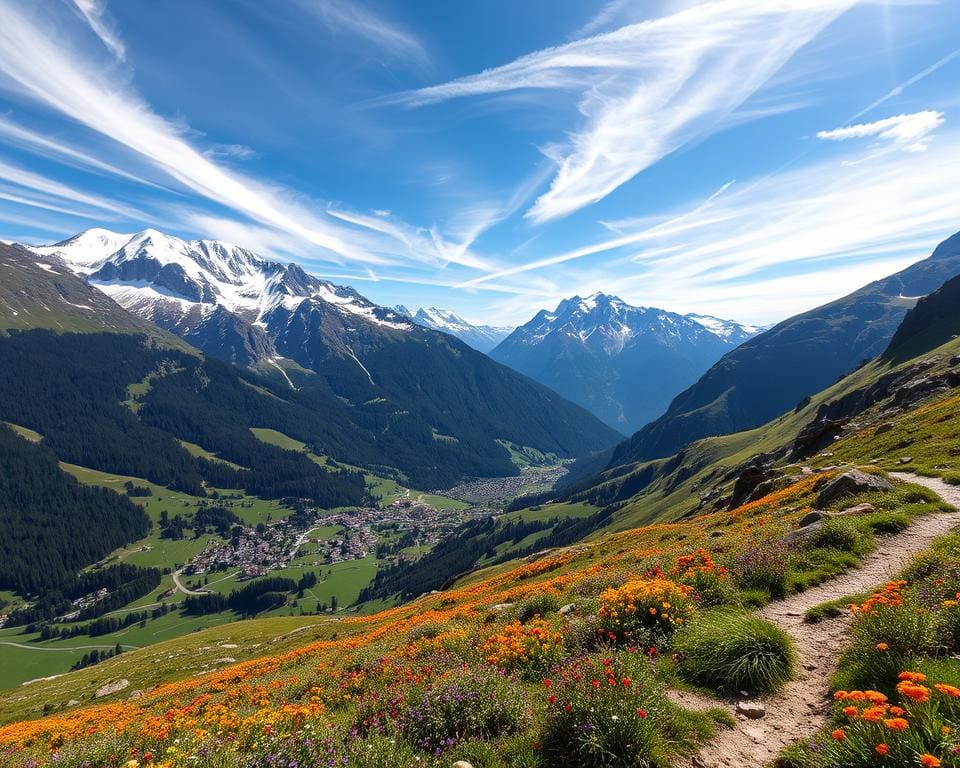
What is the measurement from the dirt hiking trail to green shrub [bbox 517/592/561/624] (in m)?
8.41

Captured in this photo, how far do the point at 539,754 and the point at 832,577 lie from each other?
11318 mm

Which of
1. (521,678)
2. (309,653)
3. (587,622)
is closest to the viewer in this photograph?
(521,678)

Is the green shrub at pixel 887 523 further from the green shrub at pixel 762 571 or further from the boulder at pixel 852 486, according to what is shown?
the boulder at pixel 852 486

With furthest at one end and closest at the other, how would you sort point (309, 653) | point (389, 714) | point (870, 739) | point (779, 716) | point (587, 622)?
point (309, 653)
point (587, 622)
point (389, 714)
point (779, 716)
point (870, 739)

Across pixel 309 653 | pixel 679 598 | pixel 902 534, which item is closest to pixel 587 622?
pixel 679 598

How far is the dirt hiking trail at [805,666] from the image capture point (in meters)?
7.45

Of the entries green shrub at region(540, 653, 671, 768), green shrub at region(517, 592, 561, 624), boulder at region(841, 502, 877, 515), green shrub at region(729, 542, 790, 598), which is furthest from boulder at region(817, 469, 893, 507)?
green shrub at region(540, 653, 671, 768)

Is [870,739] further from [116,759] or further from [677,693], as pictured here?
[116,759]

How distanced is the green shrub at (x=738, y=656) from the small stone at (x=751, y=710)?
1.92ft

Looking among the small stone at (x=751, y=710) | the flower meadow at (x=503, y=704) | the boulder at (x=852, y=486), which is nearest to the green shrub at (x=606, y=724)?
the flower meadow at (x=503, y=704)

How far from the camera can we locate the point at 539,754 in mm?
7418

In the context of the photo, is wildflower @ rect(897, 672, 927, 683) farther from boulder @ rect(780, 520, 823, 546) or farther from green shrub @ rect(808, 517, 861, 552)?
boulder @ rect(780, 520, 823, 546)

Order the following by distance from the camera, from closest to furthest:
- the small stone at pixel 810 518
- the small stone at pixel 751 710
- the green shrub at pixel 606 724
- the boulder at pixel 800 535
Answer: the green shrub at pixel 606 724 → the small stone at pixel 751 710 → the boulder at pixel 800 535 → the small stone at pixel 810 518

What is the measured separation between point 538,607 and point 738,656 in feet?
34.0
